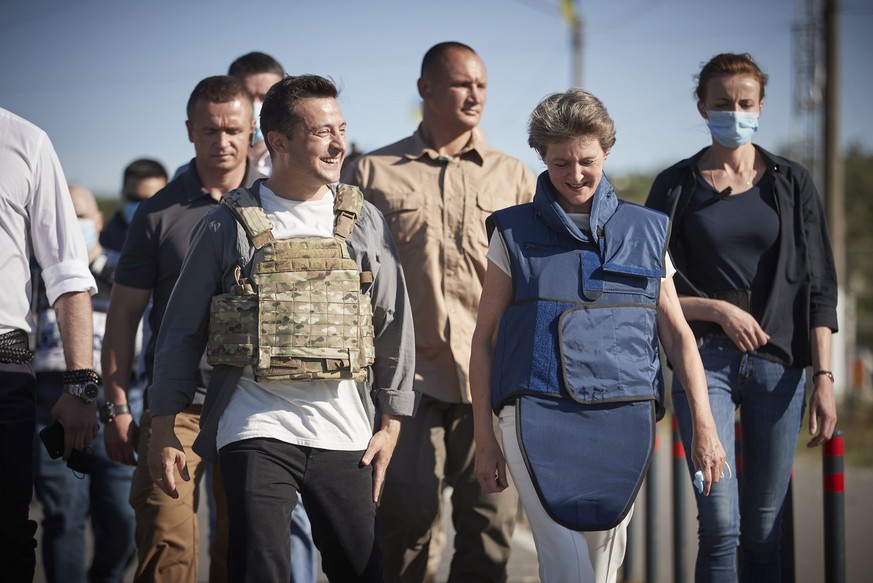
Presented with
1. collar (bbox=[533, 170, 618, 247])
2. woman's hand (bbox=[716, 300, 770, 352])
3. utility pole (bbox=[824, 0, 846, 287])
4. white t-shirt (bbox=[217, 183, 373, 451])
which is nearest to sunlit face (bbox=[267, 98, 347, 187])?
white t-shirt (bbox=[217, 183, 373, 451])

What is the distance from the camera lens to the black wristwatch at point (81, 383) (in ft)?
13.9

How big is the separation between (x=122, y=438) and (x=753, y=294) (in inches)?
118

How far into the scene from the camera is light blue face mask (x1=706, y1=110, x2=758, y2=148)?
200 inches

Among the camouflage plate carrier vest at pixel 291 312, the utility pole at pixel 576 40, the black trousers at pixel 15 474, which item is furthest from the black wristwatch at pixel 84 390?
the utility pole at pixel 576 40

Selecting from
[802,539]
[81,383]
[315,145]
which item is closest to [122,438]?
[81,383]

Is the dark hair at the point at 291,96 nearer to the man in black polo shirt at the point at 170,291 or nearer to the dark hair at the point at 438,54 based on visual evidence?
the man in black polo shirt at the point at 170,291

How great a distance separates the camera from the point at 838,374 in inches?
789

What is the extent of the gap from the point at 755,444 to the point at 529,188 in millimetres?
1716

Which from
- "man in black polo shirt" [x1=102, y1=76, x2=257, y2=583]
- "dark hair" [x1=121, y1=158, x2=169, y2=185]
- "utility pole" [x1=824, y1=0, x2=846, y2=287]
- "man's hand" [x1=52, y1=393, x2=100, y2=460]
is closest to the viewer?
"man's hand" [x1=52, y1=393, x2=100, y2=460]

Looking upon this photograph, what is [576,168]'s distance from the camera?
13.6 ft

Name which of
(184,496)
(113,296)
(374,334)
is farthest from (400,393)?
(113,296)

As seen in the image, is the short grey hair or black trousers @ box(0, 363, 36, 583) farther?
the short grey hair

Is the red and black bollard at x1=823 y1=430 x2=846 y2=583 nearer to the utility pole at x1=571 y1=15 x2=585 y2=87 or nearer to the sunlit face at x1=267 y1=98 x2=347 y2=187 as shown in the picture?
the sunlit face at x1=267 y1=98 x2=347 y2=187

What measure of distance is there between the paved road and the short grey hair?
3245 mm
